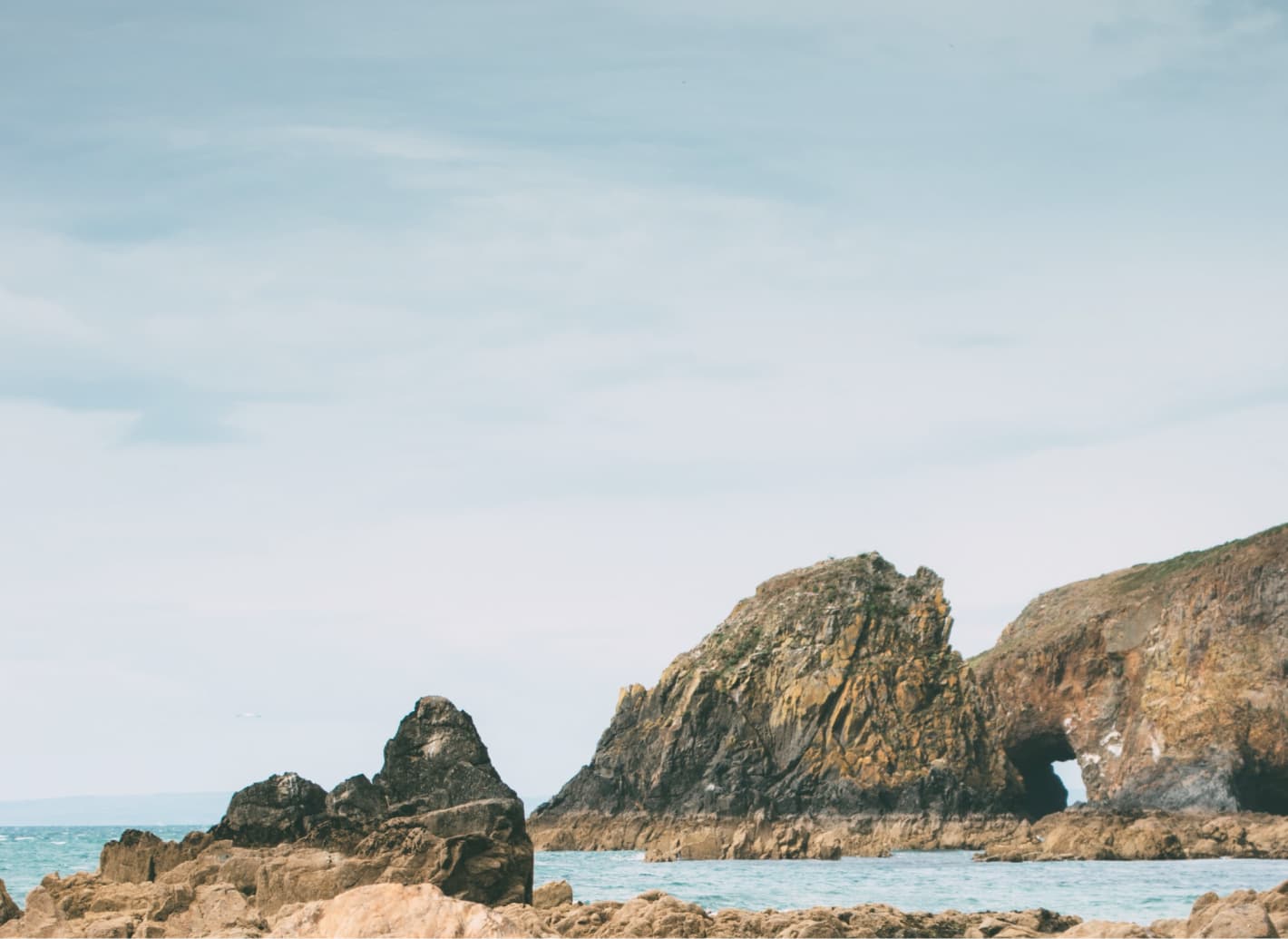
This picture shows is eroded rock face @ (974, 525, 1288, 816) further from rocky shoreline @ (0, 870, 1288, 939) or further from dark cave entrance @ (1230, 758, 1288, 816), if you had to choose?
rocky shoreline @ (0, 870, 1288, 939)

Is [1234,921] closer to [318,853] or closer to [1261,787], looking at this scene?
[318,853]

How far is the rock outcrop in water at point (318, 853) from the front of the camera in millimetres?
17656

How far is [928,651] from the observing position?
82750 mm

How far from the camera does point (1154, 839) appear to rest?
5741cm

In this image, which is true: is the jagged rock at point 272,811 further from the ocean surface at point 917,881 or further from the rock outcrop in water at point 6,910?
the ocean surface at point 917,881

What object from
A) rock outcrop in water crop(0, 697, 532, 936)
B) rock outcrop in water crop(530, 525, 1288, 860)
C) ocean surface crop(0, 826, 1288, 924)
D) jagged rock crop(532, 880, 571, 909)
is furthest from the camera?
rock outcrop in water crop(530, 525, 1288, 860)

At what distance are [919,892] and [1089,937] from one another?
2452 cm

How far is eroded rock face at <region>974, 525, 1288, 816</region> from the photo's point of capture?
6838 cm

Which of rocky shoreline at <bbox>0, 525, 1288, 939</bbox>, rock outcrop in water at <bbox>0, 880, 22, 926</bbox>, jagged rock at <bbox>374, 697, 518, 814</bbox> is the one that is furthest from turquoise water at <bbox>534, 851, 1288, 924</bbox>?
rock outcrop in water at <bbox>0, 880, 22, 926</bbox>

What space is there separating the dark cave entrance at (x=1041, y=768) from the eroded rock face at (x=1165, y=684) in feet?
0.56

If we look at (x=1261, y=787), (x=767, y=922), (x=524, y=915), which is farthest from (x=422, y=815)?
(x=1261, y=787)

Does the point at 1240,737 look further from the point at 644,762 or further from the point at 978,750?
the point at 644,762

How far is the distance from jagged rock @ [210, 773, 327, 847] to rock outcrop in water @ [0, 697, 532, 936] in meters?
0.02

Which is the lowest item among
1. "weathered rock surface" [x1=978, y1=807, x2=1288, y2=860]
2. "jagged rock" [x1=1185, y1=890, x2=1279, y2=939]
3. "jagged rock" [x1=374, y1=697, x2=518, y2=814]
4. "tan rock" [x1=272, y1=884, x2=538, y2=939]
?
"weathered rock surface" [x1=978, y1=807, x2=1288, y2=860]
